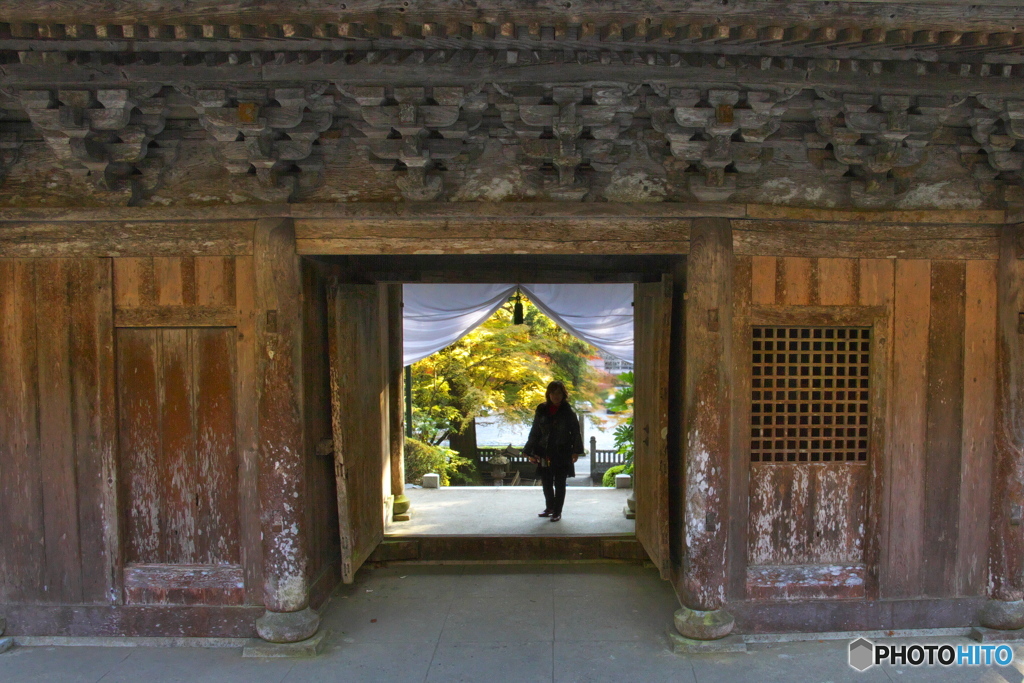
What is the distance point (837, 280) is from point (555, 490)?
358cm

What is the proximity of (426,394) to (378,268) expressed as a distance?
700 centimetres

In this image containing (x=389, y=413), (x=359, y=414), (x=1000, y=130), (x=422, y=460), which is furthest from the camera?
(x=422, y=460)

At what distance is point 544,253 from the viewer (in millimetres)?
4320

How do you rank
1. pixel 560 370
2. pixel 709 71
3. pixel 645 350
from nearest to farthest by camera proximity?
pixel 709 71 < pixel 645 350 < pixel 560 370

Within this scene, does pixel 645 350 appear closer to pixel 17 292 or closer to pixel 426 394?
pixel 17 292

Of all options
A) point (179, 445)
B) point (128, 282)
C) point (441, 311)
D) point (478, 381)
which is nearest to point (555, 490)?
point (441, 311)

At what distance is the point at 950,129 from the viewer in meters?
4.18

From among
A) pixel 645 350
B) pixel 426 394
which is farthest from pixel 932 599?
pixel 426 394

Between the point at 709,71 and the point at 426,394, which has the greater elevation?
the point at 709,71

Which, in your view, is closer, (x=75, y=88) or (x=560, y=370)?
(x=75, y=88)

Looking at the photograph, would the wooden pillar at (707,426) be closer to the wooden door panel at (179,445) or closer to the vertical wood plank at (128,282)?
the wooden door panel at (179,445)

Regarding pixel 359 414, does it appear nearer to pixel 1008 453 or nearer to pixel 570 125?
pixel 570 125

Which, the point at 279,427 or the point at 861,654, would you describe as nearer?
the point at 861,654

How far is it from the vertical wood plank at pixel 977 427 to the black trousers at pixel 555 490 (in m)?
3.42
